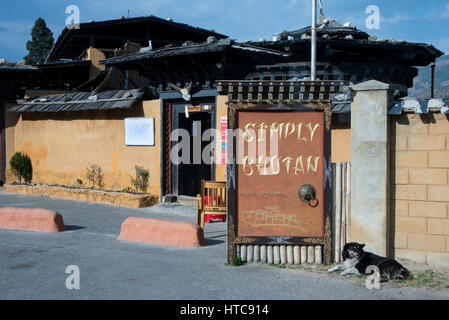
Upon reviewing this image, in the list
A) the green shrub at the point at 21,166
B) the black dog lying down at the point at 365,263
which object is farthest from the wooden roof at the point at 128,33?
the black dog lying down at the point at 365,263

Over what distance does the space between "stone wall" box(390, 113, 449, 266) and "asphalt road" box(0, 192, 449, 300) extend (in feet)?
3.12

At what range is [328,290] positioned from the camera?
6.01 metres

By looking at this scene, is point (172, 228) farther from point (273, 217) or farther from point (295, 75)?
point (295, 75)

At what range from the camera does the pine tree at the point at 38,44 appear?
145 feet

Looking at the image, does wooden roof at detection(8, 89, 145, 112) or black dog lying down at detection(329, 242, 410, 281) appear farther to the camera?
wooden roof at detection(8, 89, 145, 112)

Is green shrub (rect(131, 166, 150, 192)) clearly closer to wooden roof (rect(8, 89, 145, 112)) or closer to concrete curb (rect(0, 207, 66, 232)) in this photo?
wooden roof (rect(8, 89, 145, 112))

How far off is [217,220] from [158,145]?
10.3ft

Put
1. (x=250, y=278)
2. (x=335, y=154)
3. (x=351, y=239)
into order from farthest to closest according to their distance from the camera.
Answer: (x=335, y=154) → (x=351, y=239) → (x=250, y=278)

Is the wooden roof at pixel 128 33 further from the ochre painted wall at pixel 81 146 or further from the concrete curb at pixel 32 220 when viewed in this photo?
the concrete curb at pixel 32 220

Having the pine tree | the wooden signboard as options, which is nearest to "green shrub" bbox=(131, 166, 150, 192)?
the wooden signboard

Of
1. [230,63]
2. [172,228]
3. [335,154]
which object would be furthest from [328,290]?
[230,63]

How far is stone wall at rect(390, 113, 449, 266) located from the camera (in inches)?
263

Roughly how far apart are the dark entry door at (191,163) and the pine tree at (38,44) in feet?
116
